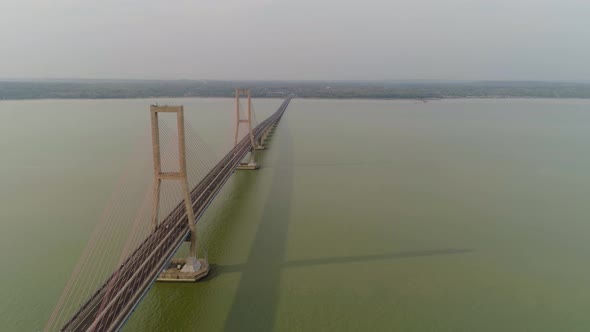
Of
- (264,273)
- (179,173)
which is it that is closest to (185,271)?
(264,273)

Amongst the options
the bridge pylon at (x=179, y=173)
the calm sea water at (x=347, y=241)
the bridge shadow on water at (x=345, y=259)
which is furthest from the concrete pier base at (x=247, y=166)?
the bridge pylon at (x=179, y=173)

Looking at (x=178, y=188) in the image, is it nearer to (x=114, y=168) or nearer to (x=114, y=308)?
(x=114, y=168)

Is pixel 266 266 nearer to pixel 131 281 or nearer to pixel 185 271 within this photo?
pixel 185 271

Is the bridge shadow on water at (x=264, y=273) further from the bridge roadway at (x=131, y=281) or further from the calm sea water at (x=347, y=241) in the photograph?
the bridge roadway at (x=131, y=281)

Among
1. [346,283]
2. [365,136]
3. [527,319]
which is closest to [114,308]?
[346,283]

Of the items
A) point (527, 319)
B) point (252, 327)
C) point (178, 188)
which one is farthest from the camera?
point (178, 188)

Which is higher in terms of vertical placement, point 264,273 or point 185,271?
point 185,271

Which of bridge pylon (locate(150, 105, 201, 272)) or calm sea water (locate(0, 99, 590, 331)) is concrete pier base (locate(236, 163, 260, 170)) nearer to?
calm sea water (locate(0, 99, 590, 331))

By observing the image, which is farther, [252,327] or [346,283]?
[346,283]
